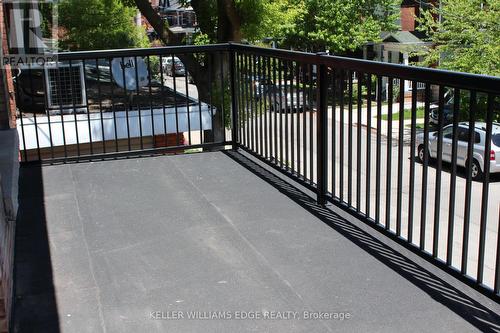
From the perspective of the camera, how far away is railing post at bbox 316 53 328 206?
13.7 feet

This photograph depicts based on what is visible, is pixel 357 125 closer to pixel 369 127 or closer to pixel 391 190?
pixel 369 127

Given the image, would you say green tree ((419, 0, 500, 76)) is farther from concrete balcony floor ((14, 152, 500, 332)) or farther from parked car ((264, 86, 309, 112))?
concrete balcony floor ((14, 152, 500, 332))

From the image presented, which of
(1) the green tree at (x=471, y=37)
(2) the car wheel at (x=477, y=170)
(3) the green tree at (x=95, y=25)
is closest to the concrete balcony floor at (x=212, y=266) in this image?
(2) the car wheel at (x=477, y=170)

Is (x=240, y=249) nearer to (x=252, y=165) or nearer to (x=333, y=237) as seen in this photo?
(x=333, y=237)

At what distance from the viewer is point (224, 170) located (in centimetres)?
537

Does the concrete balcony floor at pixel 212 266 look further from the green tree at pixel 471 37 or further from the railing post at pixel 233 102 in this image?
the green tree at pixel 471 37

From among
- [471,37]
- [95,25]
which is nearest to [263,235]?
[95,25]

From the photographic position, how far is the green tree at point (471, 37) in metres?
19.9

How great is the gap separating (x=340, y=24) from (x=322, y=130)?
2922 cm

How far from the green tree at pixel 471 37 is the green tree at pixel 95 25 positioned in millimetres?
11571

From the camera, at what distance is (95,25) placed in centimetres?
2091

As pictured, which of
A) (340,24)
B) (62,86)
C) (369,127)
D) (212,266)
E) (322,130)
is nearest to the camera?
(212,266)

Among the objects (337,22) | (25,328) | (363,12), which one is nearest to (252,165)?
(25,328)

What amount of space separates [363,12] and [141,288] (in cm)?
3306
